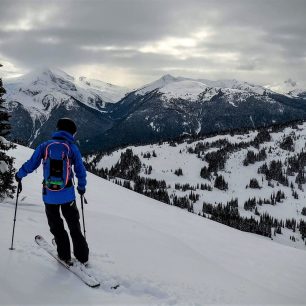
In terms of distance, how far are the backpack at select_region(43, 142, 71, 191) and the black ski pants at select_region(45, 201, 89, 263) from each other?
620 mm

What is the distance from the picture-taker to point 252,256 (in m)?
20.9

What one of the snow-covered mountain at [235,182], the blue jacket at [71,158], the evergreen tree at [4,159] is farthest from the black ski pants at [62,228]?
the snow-covered mountain at [235,182]

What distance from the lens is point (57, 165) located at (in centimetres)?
1035

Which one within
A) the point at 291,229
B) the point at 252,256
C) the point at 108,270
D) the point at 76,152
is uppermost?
the point at 76,152

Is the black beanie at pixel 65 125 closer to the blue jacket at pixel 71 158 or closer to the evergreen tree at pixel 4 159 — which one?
the blue jacket at pixel 71 158

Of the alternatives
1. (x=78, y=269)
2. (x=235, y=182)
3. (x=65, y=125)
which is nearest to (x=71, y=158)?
(x=65, y=125)

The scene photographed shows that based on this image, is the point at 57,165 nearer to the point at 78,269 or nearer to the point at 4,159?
the point at 78,269

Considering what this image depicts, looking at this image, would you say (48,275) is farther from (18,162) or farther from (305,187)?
(305,187)

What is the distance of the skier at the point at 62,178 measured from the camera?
10.4m

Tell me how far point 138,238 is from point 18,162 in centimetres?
2857

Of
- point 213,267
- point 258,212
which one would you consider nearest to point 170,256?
point 213,267

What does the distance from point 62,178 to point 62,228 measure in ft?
4.70

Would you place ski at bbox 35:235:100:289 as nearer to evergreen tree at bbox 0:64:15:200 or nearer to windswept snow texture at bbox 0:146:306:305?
windswept snow texture at bbox 0:146:306:305


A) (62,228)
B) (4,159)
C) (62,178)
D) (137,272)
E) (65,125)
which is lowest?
(137,272)
